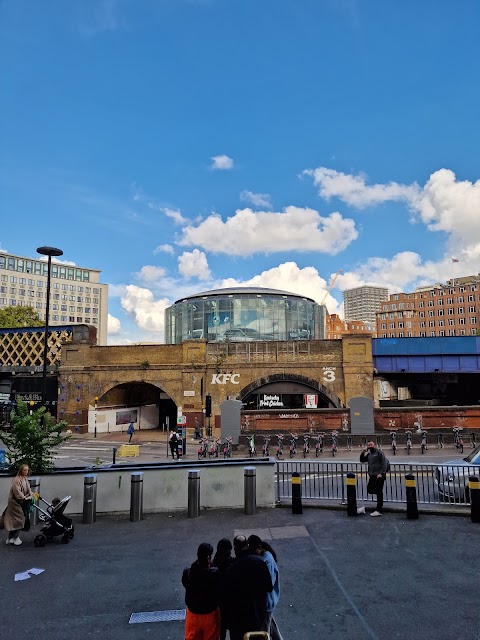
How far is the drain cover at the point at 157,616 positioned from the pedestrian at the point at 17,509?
12.9ft

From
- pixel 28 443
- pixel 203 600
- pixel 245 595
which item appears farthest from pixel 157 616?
pixel 28 443

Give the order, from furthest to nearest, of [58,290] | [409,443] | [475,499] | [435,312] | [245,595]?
[58,290] < [435,312] < [409,443] < [475,499] < [245,595]

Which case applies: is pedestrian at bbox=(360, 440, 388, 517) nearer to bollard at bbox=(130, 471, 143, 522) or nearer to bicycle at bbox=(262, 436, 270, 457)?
bollard at bbox=(130, 471, 143, 522)

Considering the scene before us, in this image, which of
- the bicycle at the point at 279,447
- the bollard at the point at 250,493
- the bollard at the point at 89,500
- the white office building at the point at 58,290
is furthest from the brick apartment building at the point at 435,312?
the bollard at the point at 89,500

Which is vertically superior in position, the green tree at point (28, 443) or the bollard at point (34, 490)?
the green tree at point (28, 443)

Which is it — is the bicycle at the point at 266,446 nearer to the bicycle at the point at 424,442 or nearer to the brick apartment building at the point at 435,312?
the bicycle at the point at 424,442

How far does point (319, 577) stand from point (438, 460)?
56.3 ft

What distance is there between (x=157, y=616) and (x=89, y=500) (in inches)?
190

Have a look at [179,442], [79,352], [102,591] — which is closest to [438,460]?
[179,442]

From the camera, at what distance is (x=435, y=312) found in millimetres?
125688

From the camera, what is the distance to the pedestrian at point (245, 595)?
4.67 metres

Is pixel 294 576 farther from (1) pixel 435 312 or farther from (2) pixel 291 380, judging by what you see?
(1) pixel 435 312

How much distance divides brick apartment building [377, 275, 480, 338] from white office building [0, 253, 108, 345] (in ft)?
270

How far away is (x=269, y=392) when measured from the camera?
128 ft
